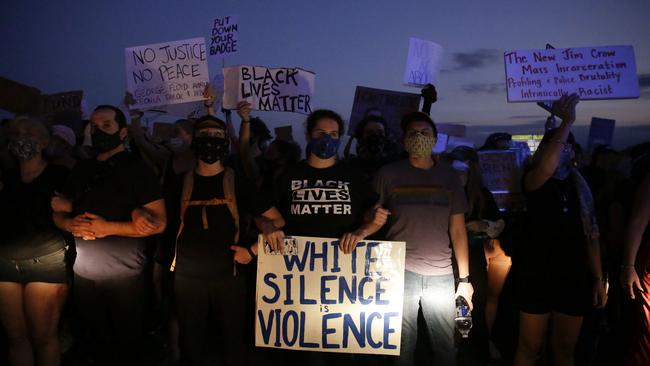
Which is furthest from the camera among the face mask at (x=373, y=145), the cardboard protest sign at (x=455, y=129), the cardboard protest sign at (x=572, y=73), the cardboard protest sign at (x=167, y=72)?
the cardboard protest sign at (x=455, y=129)

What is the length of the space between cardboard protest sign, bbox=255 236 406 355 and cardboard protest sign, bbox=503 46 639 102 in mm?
2468

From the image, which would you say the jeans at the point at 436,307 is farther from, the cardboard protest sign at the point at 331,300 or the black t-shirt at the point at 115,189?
the black t-shirt at the point at 115,189

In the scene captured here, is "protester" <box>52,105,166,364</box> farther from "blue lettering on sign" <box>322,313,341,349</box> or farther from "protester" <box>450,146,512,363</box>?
"protester" <box>450,146,512,363</box>

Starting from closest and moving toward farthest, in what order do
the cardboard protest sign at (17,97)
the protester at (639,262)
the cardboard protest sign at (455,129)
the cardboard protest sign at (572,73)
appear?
the protester at (639,262) → the cardboard protest sign at (572,73) → the cardboard protest sign at (17,97) → the cardboard protest sign at (455,129)

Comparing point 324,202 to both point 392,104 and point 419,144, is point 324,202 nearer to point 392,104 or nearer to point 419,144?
point 419,144

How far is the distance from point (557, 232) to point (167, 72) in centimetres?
458

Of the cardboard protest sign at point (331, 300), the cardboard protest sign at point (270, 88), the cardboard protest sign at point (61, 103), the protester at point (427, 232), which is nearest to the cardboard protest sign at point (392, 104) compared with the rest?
the cardboard protest sign at point (270, 88)

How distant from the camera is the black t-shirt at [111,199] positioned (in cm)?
374

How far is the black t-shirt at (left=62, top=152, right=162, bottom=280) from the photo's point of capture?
3.74m

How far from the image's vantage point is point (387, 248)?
3.90 metres

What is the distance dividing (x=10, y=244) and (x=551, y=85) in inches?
197

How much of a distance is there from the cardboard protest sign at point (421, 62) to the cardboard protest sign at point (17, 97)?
5.85m

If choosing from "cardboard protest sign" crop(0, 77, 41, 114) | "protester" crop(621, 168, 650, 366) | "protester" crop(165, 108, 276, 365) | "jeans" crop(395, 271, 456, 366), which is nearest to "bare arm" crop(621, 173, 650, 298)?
"protester" crop(621, 168, 650, 366)

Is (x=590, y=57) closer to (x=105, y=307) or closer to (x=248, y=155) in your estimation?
(x=248, y=155)
